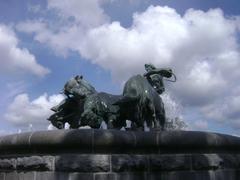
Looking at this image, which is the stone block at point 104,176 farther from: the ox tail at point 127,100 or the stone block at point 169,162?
the ox tail at point 127,100

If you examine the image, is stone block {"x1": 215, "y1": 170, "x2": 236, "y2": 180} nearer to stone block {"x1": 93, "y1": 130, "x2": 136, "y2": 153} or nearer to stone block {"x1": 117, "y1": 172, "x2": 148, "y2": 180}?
stone block {"x1": 117, "y1": 172, "x2": 148, "y2": 180}

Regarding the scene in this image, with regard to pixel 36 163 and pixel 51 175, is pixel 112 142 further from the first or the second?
pixel 36 163

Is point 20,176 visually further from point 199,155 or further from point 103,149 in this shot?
point 199,155

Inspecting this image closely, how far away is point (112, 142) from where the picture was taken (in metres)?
6.00

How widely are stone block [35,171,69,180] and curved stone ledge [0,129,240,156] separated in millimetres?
316

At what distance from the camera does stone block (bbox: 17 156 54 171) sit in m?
6.19

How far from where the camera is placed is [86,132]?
5973 mm

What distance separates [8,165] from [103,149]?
184 cm

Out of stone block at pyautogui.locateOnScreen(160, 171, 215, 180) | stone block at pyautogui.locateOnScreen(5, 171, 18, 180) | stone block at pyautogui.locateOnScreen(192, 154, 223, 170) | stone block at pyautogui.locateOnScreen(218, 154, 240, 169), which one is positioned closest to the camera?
stone block at pyautogui.locateOnScreen(160, 171, 215, 180)

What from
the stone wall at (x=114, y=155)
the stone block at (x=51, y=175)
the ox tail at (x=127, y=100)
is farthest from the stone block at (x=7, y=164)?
the ox tail at (x=127, y=100)

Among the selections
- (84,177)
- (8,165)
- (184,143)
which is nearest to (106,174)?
(84,177)

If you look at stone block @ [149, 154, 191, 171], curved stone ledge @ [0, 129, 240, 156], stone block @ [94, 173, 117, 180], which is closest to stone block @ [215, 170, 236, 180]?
curved stone ledge @ [0, 129, 240, 156]

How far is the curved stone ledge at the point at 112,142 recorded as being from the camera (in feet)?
A: 19.6

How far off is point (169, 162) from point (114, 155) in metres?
0.88
